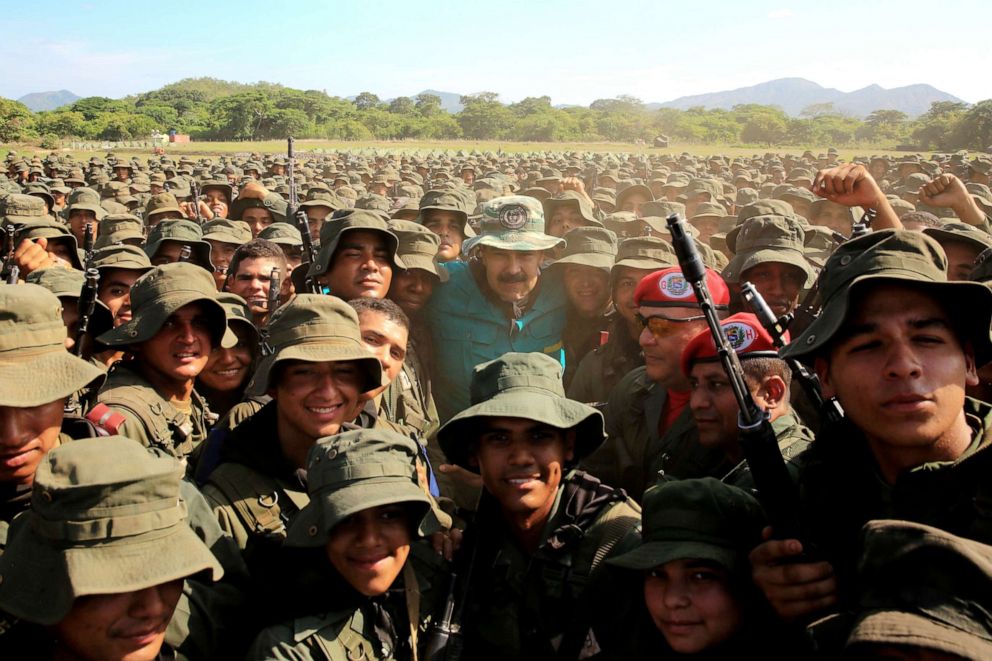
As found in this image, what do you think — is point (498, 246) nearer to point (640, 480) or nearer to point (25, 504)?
point (640, 480)

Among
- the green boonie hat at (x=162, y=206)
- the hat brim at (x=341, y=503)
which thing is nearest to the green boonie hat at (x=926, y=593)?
the hat brim at (x=341, y=503)

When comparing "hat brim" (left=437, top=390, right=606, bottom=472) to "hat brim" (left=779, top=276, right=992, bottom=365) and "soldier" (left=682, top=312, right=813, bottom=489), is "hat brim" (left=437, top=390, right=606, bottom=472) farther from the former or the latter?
"hat brim" (left=779, top=276, right=992, bottom=365)

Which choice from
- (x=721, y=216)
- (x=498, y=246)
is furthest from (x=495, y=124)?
(x=498, y=246)

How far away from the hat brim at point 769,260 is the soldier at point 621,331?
566 millimetres

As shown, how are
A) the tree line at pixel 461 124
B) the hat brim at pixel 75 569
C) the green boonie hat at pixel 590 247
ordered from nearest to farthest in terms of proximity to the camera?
the hat brim at pixel 75 569, the green boonie hat at pixel 590 247, the tree line at pixel 461 124

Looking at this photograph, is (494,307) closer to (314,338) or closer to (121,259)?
(314,338)

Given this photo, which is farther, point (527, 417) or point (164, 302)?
point (164, 302)

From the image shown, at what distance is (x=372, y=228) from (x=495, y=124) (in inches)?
2858

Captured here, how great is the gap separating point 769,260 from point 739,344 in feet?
7.36

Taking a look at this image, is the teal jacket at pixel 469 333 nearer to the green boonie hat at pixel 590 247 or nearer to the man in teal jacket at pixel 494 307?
the man in teal jacket at pixel 494 307

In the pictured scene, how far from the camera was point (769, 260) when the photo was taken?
5676 mm

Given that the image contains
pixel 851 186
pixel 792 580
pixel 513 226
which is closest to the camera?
pixel 792 580

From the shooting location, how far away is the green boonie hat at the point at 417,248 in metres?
5.88

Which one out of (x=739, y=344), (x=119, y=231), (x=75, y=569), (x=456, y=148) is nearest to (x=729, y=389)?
(x=739, y=344)
